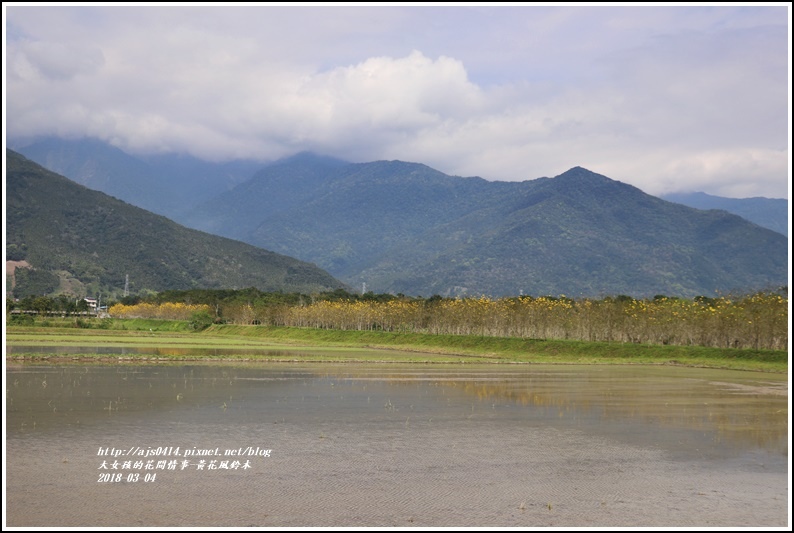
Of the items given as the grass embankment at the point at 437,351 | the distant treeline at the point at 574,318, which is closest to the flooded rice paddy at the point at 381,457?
the grass embankment at the point at 437,351

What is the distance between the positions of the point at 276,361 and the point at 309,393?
25185mm

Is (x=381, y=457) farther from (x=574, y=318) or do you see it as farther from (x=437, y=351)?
(x=574, y=318)

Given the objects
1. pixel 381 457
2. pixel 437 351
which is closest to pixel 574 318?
pixel 437 351

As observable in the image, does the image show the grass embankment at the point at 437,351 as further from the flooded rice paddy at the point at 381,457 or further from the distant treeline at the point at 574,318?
the flooded rice paddy at the point at 381,457

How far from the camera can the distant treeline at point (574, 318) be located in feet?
242

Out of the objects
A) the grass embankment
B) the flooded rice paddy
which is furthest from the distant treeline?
the flooded rice paddy

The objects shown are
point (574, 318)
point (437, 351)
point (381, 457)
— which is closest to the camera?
point (381, 457)

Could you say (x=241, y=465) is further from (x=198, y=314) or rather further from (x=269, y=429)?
(x=198, y=314)

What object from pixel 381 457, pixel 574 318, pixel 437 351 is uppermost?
pixel 574 318

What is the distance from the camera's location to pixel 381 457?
20703 millimetres

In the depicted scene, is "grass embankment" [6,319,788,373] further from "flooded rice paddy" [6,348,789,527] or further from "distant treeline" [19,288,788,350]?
"flooded rice paddy" [6,348,789,527]

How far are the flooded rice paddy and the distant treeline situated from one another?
3855 cm

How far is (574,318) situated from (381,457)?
7758cm

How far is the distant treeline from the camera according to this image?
73.8 m
